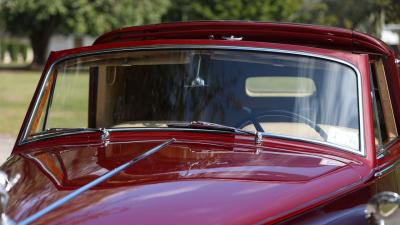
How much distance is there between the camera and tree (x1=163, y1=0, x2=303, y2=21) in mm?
34750

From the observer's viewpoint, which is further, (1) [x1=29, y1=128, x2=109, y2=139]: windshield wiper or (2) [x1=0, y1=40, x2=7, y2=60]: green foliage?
(2) [x1=0, y1=40, x2=7, y2=60]: green foliage

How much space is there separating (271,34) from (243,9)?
105 ft

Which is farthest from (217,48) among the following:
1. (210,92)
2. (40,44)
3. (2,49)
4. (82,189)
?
(2,49)

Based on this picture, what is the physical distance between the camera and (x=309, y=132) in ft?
10.5

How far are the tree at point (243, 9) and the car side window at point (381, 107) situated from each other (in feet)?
101

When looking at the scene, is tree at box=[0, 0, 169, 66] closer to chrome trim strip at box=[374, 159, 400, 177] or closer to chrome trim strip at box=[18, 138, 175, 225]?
chrome trim strip at box=[374, 159, 400, 177]

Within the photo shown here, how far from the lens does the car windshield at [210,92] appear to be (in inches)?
127

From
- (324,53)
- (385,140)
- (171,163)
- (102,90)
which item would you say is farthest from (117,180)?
(385,140)

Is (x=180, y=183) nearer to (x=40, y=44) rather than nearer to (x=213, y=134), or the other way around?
(x=213, y=134)

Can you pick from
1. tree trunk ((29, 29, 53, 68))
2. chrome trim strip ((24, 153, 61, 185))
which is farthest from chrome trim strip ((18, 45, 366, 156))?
tree trunk ((29, 29, 53, 68))

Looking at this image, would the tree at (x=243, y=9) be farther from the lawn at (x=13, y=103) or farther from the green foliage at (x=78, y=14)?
the lawn at (x=13, y=103)

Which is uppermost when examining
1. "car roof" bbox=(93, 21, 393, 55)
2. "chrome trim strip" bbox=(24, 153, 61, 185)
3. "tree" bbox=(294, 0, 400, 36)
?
"tree" bbox=(294, 0, 400, 36)

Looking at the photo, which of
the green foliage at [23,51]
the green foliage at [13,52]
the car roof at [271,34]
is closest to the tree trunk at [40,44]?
the green foliage at [13,52]

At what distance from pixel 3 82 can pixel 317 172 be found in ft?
81.7
